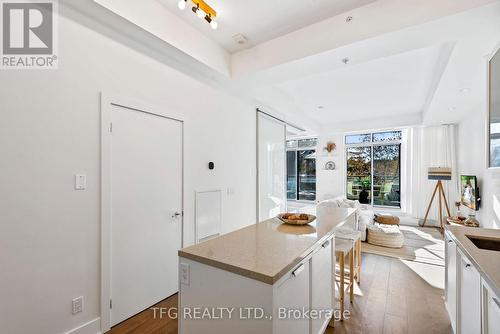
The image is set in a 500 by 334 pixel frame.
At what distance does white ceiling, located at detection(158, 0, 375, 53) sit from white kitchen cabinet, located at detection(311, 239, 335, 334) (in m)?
2.16

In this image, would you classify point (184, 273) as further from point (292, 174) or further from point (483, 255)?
point (292, 174)

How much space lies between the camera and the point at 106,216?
1.97 m

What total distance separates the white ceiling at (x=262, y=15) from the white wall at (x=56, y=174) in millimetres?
715

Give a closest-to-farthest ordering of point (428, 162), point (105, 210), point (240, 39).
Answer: point (105, 210)
point (240, 39)
point (428, 162)

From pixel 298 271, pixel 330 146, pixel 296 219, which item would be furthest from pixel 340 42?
pixel 330 146

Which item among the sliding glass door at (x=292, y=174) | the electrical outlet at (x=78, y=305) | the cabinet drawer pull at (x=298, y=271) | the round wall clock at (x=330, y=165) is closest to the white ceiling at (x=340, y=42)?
the cabinet drawer pull at (x=298, y=271)

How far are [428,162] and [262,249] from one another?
6541 mm

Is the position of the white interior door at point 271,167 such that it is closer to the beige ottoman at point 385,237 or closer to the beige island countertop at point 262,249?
the beige ottoman at point 385,237

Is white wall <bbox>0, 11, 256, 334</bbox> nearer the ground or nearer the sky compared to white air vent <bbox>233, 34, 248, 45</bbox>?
nearer the ground

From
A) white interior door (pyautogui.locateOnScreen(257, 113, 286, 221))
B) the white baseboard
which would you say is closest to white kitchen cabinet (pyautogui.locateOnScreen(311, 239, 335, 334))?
the white baseboard

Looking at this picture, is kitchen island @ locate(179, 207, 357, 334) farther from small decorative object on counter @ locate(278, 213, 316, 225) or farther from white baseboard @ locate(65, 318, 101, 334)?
white baseboard @ locate(65, 318, 101, 334)

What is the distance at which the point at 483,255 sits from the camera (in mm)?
1385

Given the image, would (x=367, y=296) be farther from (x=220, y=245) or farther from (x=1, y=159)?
(x=1, y=159)

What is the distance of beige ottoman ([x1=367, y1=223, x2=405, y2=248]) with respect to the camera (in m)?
4.21
